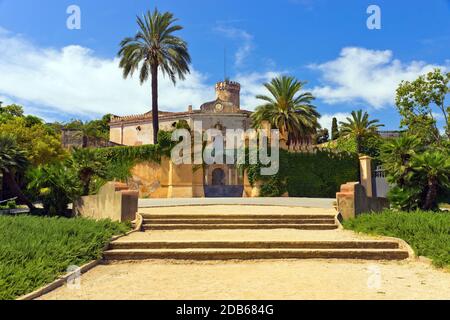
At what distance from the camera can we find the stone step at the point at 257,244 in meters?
8.41

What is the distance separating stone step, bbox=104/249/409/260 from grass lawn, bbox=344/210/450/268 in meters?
0.54

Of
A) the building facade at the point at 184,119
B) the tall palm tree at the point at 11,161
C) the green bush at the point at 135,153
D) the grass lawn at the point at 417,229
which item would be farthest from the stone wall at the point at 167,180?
the building facade at the point at 184,119

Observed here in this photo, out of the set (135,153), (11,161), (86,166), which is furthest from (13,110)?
(86,166)

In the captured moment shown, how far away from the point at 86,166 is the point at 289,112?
1912cm

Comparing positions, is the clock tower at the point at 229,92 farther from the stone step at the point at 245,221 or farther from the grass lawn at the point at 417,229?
the grass lawn at the point at 417,229

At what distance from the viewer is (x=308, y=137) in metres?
30.5

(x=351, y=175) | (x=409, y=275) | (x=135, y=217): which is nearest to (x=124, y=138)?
(x=351, y=175)

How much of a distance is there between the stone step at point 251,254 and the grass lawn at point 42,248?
0.73 m

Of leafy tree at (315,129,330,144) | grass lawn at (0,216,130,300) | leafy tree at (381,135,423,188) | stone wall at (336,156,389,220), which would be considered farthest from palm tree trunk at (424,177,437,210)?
leafy tree at (315,129,330,144)

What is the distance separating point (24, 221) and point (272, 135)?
21945 millimetres

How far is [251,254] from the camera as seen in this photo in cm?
796

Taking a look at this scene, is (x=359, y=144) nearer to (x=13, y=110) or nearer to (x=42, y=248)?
(x=42, y=248)

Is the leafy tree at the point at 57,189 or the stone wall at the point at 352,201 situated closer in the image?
the stone wall at the point at 352,201
